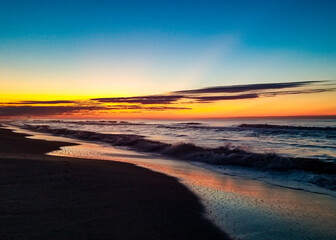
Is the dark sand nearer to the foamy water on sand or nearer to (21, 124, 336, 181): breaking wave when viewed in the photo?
the foamy water on sand

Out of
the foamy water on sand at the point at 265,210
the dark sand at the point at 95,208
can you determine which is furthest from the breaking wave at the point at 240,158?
the dark sand at the point at 95,208

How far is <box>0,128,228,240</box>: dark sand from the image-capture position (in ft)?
14.8

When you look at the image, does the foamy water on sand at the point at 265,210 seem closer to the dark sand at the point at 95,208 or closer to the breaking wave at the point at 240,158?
the dark sand at the point at 95,208

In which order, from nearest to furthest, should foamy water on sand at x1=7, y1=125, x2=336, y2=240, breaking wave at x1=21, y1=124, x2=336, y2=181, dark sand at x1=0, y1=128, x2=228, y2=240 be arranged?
dark sand at x1=0, y1=128, x2=228, y2=240 → foamy water on sand at x1=7, y1=125, x2=336, y2=240 → breaking wave at x1=21, y1=124, x2=336, y2=181

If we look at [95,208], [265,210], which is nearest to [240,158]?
[265,210]

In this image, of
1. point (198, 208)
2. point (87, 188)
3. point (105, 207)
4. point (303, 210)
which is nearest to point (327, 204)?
point (303, 210)

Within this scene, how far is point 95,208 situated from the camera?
5.70 meters

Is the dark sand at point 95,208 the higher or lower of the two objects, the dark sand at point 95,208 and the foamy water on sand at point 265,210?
the higher

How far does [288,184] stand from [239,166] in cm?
430

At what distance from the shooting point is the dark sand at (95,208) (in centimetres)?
450

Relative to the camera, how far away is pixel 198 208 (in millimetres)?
6355

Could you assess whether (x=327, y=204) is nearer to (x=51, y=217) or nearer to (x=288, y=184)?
(x=288, y=184)

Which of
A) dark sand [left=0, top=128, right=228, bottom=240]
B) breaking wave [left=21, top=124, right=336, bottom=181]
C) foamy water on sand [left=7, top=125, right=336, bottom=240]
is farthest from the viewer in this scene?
breaking wave [left=21, top=124, right=336, bottom=181]

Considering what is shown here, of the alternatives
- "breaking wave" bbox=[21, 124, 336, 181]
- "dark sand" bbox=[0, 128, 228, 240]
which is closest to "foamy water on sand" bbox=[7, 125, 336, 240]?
"dark sand" bbox=[0, 128, 228, 240]
